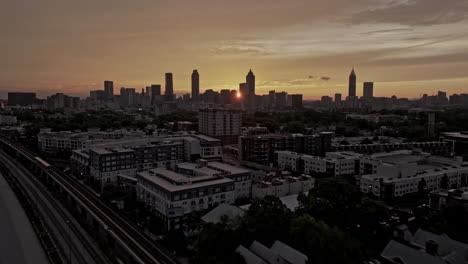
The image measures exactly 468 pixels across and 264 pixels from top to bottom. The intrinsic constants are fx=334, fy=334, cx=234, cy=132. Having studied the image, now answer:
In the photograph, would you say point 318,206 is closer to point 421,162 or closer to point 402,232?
point 402,232

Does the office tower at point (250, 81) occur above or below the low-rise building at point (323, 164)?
above

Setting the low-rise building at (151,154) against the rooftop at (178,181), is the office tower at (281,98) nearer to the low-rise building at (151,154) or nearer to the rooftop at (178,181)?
the low-rise building at (151,154)

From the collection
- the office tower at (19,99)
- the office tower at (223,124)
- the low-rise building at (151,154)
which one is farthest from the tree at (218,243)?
the office tower at (19,99)

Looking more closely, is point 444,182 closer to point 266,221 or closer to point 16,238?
point 266,221

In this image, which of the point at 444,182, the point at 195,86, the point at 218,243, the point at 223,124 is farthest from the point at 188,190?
the point at 195,86

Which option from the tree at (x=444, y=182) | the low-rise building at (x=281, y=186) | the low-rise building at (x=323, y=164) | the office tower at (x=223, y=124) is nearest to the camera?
the low-rise building at (x=281, y=186)

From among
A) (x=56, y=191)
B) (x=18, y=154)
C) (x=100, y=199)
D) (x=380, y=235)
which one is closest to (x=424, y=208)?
(x=380, y=235)
